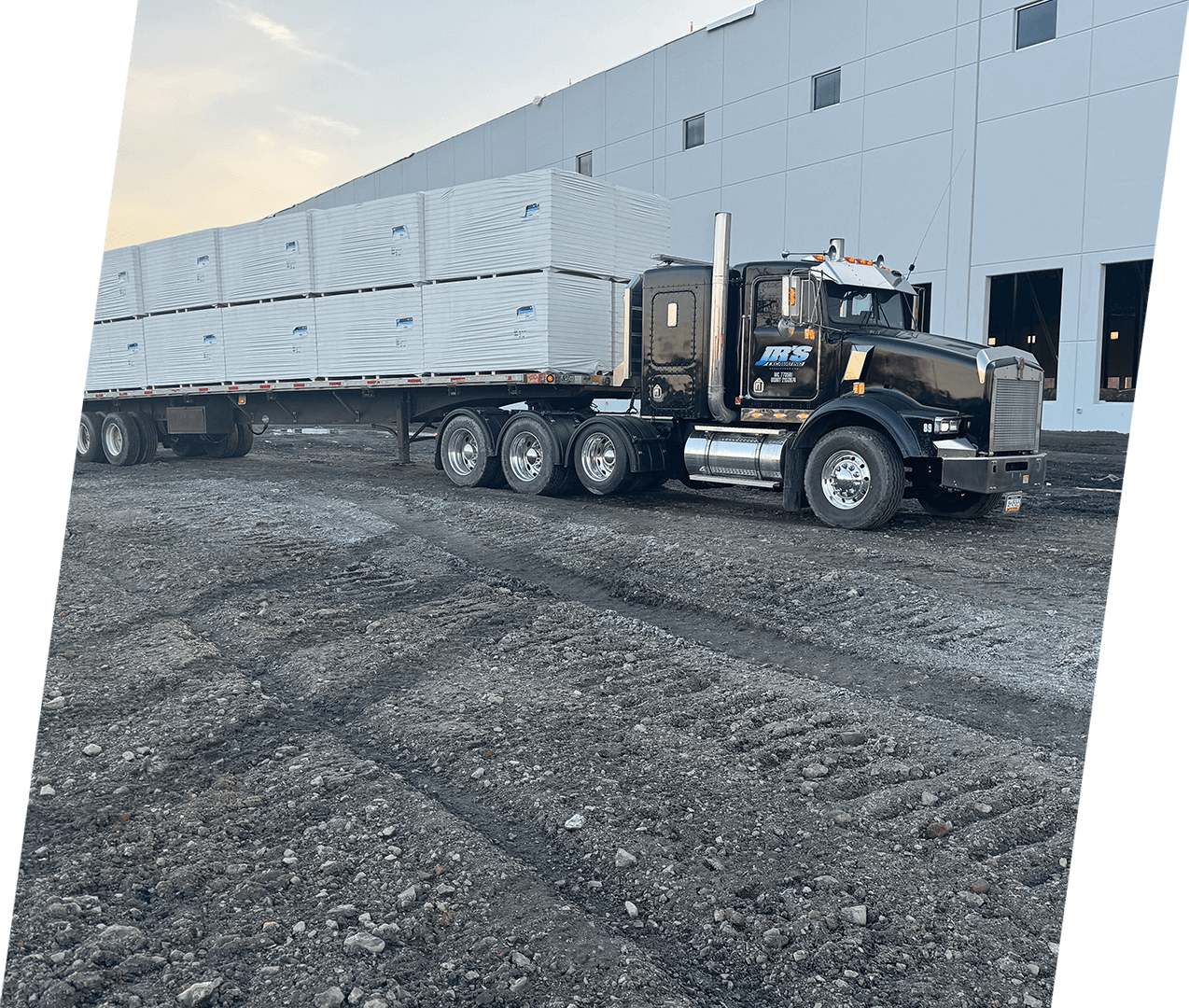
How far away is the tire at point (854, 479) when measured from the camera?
9.49 m

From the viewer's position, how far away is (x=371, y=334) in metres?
14.9

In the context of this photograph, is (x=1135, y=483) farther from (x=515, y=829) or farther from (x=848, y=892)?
(x=515, y=829)

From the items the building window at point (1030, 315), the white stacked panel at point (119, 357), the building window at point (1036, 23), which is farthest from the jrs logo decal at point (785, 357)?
the building window at point (1036, 23)

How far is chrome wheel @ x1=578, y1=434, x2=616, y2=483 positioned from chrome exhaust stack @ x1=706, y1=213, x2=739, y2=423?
1.60m

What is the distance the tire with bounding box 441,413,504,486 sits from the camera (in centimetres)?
1362

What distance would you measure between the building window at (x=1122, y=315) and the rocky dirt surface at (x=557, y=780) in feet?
48.2

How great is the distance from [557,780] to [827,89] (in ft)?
81.7

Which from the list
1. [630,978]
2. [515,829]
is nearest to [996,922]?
[630,978]

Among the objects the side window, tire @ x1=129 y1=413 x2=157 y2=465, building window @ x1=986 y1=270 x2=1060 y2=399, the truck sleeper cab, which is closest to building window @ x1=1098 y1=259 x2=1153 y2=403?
building window @ x1=986 y1=270 x2=1060 y2=399

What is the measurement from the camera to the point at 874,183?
23578 millimetres

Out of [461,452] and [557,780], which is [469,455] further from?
[557,780]

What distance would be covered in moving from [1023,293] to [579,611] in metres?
19.6

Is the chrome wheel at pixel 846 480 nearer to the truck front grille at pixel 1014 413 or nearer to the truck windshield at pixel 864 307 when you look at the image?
the truck front grille at pixel 1014 413

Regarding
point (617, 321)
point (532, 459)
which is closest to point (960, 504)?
point (617, 321)
